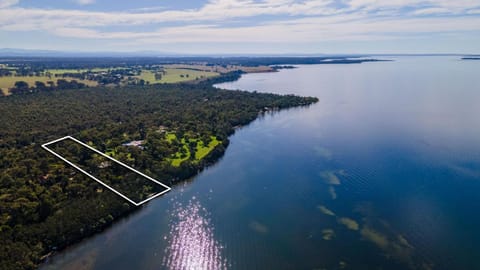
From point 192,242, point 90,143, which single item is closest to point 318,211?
point 192,242

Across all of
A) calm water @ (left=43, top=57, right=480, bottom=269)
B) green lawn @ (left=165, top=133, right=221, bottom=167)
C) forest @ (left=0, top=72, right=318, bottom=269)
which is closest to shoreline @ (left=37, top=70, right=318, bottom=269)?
forest @ (left=0, top=72, right=318, bottom=269)

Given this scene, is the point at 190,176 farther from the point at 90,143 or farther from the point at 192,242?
the point at 90,143

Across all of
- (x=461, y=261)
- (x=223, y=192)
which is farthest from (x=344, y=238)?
(x=223, y=192)

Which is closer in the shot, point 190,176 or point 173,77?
point 190,176

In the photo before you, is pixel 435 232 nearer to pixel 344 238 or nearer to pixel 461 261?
pixel 461 261

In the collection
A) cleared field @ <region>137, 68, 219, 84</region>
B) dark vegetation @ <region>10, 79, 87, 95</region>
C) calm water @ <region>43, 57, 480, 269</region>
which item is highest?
cleared field @ <region>137, 68, 219, 84</region>

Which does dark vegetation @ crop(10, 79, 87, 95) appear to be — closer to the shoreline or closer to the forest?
the forest
